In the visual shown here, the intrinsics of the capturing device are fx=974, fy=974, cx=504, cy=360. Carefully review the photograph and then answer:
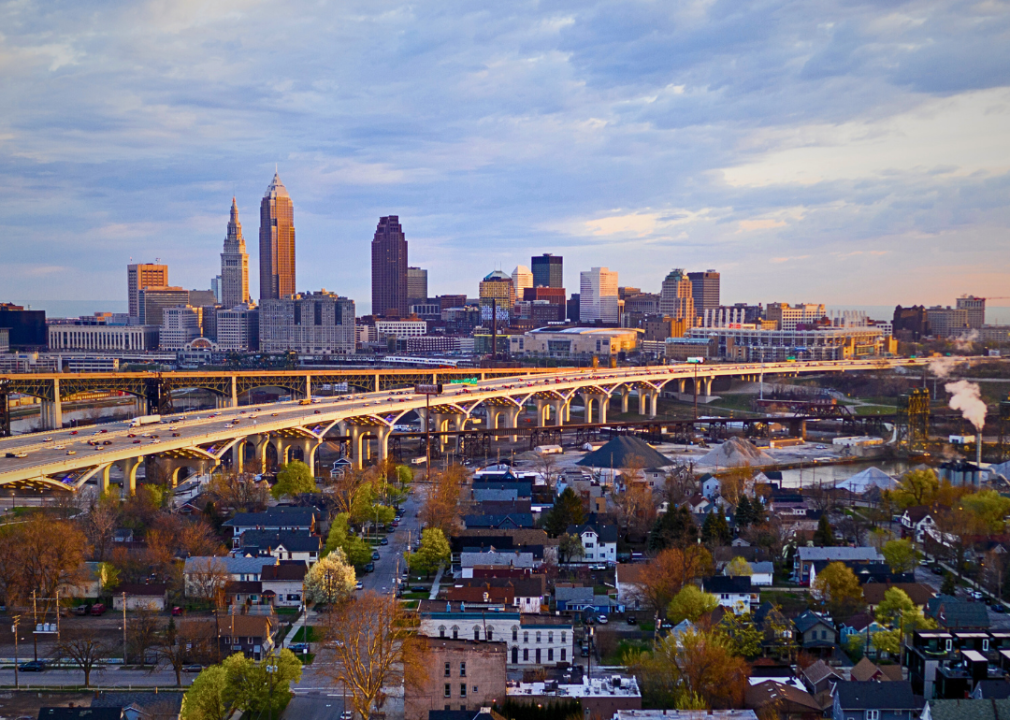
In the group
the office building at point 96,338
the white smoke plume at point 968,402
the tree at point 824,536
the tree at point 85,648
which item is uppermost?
the office building at point 96,338

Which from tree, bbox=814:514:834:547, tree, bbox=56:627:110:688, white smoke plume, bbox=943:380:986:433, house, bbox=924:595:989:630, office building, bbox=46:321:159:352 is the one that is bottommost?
tree, bbox=56:627:110:688

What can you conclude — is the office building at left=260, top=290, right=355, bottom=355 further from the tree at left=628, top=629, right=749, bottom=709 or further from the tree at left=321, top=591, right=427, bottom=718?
the tree at left=628, top=629, right=749, bottom=709

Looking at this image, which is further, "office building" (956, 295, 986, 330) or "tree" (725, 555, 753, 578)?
"office building" (956, 295, 986, 330)

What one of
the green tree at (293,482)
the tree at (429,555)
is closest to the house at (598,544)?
the tree at (429,555)

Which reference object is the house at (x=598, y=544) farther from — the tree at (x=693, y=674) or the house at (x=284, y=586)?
the tree at (x=693, y=674)

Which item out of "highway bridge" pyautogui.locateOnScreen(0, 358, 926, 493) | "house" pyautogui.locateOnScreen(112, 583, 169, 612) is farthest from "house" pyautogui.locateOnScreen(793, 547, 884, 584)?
"highway bridge" pyautogui.locateOnScreen(0, 358, 926, 493)

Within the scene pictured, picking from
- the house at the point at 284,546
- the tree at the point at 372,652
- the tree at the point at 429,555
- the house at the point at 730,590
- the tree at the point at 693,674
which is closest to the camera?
the tree at the point at 372,652
